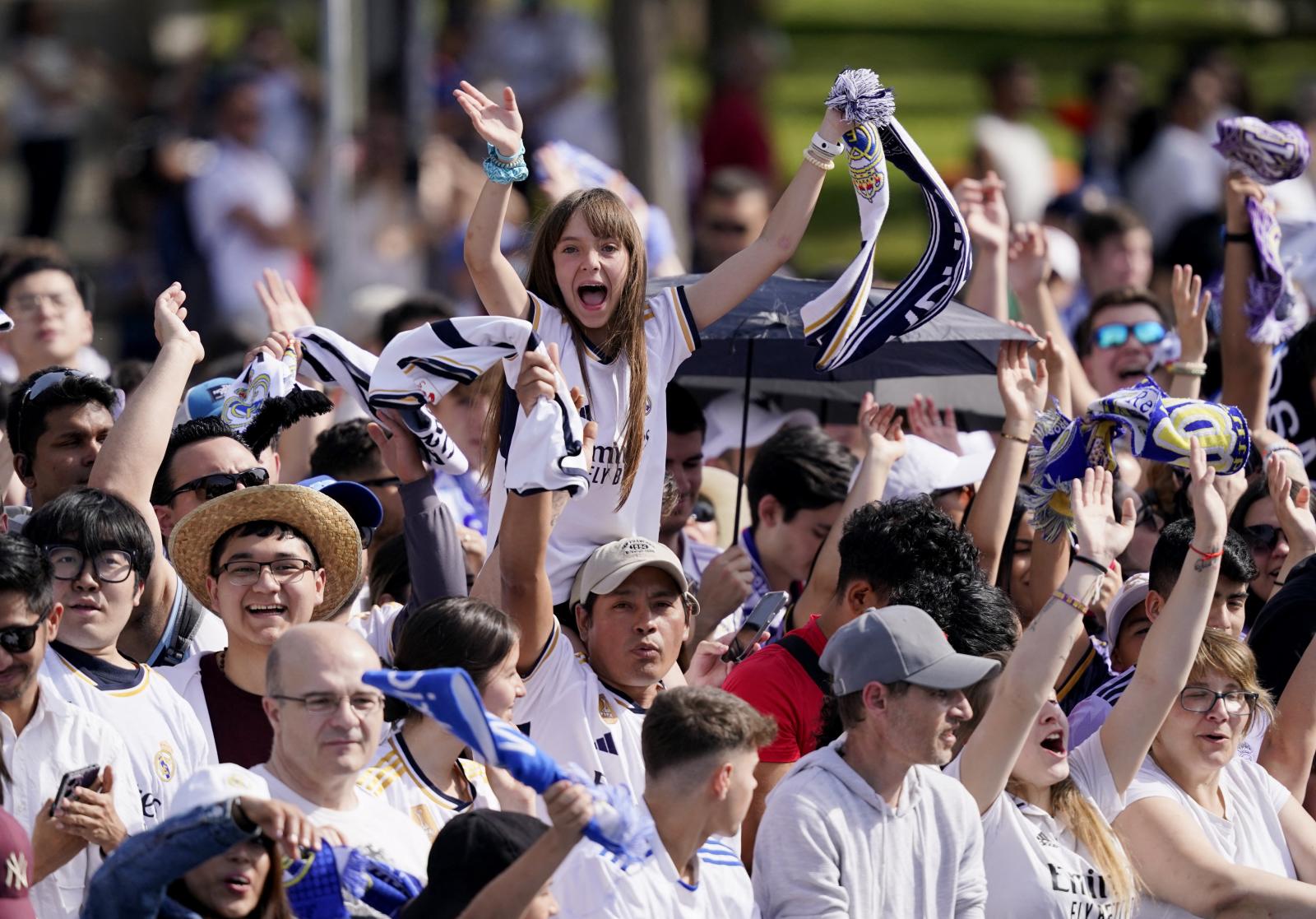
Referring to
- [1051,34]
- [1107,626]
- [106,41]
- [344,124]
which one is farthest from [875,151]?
[1051,34]

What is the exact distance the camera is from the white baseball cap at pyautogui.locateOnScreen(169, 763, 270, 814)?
4195 millimetres

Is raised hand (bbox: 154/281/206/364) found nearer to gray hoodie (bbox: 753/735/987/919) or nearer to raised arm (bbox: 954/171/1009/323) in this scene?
gray hoodie (bbox: 753/735/987/919)

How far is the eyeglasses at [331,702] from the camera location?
15.1 feet

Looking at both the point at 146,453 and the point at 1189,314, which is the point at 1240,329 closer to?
the point at 1189,314

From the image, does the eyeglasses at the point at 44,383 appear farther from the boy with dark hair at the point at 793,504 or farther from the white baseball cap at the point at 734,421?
the white baseball cap at the point at 734,421

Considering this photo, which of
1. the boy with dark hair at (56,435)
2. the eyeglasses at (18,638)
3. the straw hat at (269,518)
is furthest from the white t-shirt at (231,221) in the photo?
the eyeglasses at (18,638)

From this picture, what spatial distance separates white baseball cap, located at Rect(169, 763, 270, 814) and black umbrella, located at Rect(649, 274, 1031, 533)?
2.70 m

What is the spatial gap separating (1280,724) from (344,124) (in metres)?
8.07

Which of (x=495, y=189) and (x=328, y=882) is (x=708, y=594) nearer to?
(x=495, y=189)

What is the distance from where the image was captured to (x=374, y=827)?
4.71 meters

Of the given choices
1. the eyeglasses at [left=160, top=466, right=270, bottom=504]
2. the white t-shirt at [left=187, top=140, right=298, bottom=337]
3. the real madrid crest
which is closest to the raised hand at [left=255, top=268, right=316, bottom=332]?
the eyeglasses at [left=160, top=466, right=270, bottom=504]

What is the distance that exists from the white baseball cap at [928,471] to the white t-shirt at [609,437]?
3.91 ft

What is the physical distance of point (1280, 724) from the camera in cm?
630

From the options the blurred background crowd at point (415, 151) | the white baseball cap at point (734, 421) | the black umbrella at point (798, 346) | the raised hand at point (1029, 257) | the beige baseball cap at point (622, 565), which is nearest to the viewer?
the beige baseball cap at point (622, 565)
